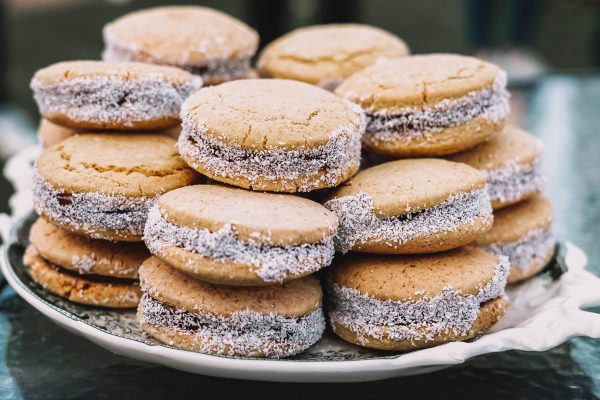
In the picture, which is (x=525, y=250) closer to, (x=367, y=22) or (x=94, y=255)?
(x=94, y=255)

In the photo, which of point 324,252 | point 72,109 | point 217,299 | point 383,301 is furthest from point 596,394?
point 72,109

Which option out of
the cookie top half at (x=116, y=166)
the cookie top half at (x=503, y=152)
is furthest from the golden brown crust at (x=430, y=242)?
the cookie top half at (x=116, y=166)

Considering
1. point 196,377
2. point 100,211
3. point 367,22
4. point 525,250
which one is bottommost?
point 367,22

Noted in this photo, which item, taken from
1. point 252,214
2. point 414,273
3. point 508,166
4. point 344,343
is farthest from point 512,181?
point 252,214

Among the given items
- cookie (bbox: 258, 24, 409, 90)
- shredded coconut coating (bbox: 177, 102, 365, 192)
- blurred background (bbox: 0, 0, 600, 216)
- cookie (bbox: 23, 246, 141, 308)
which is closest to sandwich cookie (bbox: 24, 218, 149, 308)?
cookie (bbox: 23, 246, 141, 308)

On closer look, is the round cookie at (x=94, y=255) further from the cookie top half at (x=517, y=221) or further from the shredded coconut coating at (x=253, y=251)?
the cookie top half at (x=517, y=221)

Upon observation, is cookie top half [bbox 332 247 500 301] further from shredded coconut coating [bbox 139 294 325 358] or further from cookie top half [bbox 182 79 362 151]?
cookie top half [bbox 182 79 362 151]
